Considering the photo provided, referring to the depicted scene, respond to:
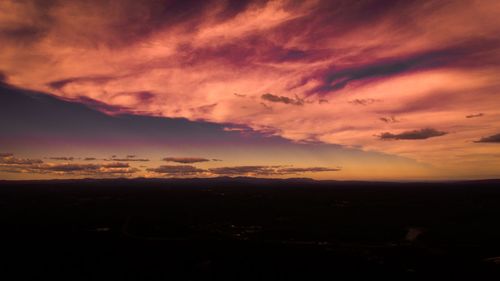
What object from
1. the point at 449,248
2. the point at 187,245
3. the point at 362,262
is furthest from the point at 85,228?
the point at 449,248

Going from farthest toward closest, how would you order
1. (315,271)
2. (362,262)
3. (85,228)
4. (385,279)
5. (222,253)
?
(85,228) < (222,253) < (362,262) < (315,271) < (385,279)

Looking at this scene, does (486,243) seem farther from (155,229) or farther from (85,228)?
(85,228)

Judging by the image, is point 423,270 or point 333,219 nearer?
point 423,270

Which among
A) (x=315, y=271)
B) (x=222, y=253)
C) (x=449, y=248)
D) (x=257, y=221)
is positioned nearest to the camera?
(x=315, y=271)

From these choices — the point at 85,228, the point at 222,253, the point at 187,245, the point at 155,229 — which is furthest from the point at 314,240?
the point at 85,228

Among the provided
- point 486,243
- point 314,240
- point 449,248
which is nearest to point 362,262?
point 314,240

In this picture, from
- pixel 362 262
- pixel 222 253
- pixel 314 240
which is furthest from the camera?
pixel 314 240

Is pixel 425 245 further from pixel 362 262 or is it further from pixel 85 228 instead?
pixel 85 228

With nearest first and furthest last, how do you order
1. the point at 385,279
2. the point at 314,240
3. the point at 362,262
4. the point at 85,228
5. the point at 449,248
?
the point at 385,279
the point at 362,262
the point at 449,248
the point at 314,240
the point at 85,228

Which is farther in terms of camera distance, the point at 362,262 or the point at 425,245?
the point at 425,245
